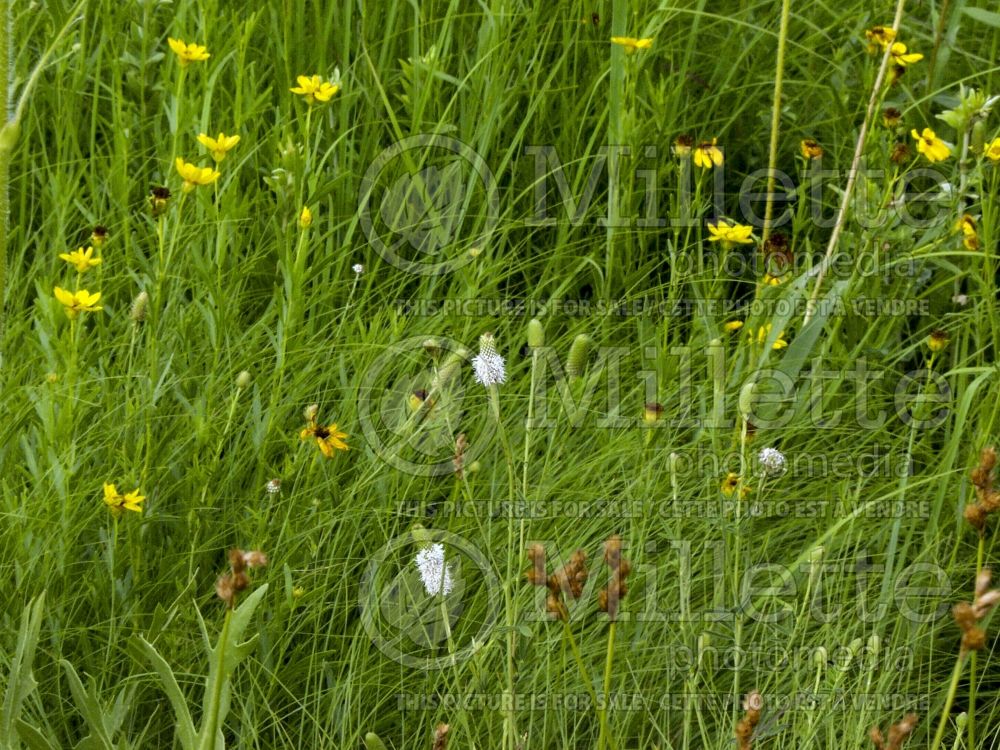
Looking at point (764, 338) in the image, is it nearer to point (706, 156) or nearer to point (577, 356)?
point (706, 156)

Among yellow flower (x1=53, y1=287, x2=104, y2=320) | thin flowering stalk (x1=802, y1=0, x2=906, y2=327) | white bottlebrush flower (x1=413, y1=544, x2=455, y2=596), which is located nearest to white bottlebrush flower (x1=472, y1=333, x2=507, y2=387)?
white bottlebrush flower (x1=413, y1=544, x2=455, y2=596)

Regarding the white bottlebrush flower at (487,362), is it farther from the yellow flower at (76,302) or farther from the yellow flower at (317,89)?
the yellow flower at (317,89)

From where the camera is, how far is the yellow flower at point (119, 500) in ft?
5.73

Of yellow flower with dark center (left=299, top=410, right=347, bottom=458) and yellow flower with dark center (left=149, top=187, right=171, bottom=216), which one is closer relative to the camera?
yellow flower with dark center (left=299, top=410, right=347, bottom=458)

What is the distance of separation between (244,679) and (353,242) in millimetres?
1025

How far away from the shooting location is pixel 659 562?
6.59ft

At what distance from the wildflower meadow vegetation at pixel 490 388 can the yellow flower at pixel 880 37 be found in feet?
0.04

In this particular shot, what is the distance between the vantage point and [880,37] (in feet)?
8.05

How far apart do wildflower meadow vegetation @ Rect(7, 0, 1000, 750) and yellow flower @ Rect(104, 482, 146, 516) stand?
0.10 ft

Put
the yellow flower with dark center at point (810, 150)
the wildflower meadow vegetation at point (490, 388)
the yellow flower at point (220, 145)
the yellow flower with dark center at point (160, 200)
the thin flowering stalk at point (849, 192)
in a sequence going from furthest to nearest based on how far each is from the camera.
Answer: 1. the yellow flower with dark center at point (810, 150)
2. the thin flowering stalk at point (849, 192)
3. the yellow flower at point (220, 145)
4. the yellow flower with dark center at point (160, 200)
5. the wildflower meadow vegetation at point (490, 388)

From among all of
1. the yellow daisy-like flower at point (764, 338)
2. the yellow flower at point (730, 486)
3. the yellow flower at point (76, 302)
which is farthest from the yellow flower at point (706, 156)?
the yellow flower at point (76, 302)

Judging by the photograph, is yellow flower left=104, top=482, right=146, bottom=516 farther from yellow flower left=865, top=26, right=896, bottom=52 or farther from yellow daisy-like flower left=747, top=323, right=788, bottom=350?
yellow flower left=865, top=26, right=896, bottom=52

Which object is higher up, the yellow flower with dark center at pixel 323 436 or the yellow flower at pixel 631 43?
the yellow flower at pixel 631 43

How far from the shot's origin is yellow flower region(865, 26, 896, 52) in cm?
240
